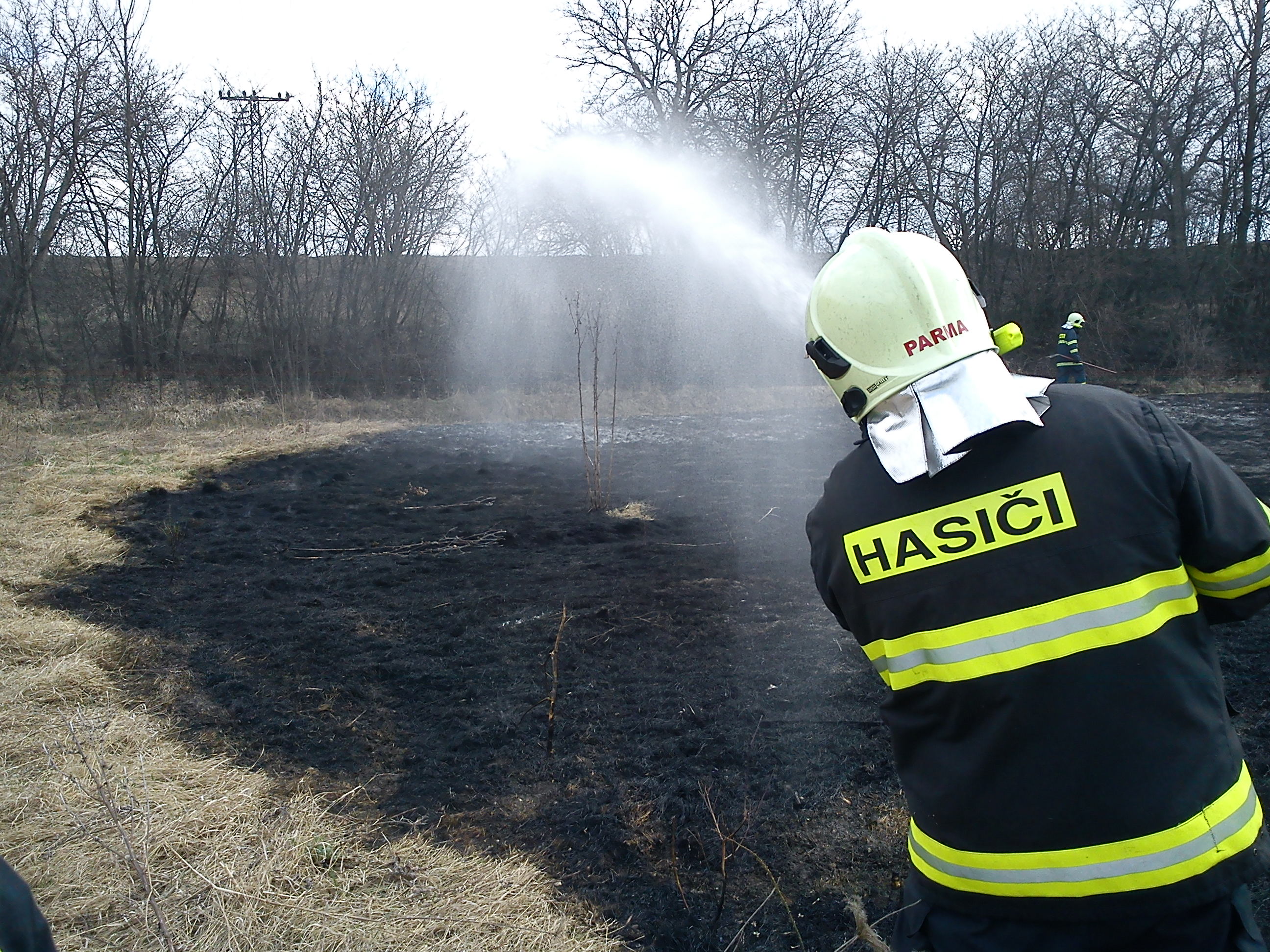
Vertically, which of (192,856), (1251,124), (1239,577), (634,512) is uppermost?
(1251,124)

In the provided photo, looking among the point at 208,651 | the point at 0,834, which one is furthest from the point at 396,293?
the point at 0,834

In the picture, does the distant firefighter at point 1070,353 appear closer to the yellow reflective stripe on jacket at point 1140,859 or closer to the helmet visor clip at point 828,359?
the helmet visor clip at point 828,359

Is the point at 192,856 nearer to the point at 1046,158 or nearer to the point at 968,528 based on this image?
the point at 968,528

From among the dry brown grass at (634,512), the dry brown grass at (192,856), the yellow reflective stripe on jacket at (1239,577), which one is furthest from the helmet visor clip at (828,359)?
the dry brown grass at (634,512)

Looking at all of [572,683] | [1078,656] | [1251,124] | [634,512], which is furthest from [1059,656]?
[1251,124]

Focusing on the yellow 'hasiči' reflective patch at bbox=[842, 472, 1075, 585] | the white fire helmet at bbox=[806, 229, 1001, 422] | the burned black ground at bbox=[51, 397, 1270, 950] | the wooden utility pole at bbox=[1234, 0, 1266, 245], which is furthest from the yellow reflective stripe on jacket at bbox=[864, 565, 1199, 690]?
the wooden utility pole at bbox=[1234, 0, 1266, 245]

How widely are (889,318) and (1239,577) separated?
733mm

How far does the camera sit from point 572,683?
4625mm

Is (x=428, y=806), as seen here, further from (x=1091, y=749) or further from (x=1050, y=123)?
(x=1050, y=123)

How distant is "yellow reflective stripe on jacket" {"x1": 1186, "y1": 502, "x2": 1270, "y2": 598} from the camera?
4.59 ft

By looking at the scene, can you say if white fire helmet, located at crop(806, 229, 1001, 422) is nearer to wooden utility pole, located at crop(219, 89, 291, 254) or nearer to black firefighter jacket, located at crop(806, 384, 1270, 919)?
black firefighter jacket, located at crop(806, 384, 1270, 919)

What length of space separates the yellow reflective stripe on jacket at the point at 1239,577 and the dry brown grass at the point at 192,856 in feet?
6.84

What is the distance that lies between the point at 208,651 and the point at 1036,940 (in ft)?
16.7

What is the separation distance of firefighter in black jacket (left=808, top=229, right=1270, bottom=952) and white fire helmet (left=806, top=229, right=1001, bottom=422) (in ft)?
0.30
